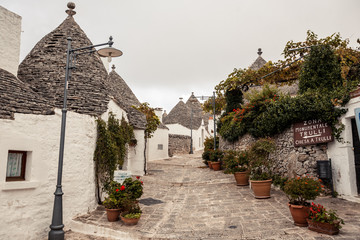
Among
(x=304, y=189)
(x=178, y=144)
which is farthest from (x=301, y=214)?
A: (x=178, y=144)

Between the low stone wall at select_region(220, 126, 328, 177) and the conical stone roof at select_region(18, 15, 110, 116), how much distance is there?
22.6 ft

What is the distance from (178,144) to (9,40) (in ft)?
68.7

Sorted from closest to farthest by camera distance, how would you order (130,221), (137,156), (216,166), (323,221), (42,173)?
(323,221), (42,173), (130,221), (137,156), (216,166)

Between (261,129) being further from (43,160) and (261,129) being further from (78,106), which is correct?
(43,160)

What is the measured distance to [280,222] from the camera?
6.11m

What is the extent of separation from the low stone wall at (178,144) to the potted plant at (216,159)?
1045 cm

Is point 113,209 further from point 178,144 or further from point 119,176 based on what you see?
point 178,144

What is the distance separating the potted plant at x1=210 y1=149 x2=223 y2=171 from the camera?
15.0 meters

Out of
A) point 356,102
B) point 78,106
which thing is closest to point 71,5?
point 78,106

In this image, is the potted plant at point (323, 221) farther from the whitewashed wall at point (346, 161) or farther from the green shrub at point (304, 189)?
the whitewashed wall at point (346, 161)

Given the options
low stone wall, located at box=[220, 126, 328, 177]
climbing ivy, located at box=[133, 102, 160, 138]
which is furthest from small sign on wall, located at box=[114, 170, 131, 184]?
climbing ivy, located at box=[133, 102, 160, 138]

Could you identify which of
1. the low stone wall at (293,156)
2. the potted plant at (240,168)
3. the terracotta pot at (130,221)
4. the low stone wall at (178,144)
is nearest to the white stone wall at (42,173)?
the terracotta pot at (130,221)

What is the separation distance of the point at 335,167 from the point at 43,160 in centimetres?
879

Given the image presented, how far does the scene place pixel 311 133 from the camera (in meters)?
8.38
